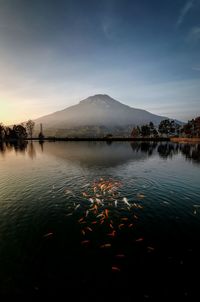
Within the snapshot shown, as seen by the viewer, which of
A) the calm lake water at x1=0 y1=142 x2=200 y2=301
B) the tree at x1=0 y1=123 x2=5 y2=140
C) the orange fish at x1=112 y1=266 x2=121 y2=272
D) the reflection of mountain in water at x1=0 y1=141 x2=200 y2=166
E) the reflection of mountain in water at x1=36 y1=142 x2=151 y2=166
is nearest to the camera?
the calm lake water at x1=0 y1=142 x2=200 y2=301

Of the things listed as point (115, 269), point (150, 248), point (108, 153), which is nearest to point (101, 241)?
point (115, 269)

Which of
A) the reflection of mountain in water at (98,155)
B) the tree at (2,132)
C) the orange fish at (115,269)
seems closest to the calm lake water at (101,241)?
the orange fish at (115,269)

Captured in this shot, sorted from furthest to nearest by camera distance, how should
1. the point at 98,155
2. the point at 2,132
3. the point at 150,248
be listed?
the point at 2,132 → the point at 98,155 → the point at 150,248

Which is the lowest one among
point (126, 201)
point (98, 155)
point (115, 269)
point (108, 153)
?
point (115, 269)

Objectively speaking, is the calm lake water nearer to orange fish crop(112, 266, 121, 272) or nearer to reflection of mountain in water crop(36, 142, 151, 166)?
orange fish crop(112, 266, 121, 272)

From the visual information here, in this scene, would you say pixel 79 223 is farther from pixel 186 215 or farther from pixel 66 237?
pixel 186 215

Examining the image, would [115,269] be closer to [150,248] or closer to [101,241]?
[101,241]

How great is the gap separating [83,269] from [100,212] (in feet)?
27.2

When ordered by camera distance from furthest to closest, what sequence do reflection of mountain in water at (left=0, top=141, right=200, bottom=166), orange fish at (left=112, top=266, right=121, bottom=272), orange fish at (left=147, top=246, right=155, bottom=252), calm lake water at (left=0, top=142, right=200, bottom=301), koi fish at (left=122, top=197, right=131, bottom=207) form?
reflection of mountain in water at (left=0, top=141, right=200, bottom=166), koi fish at (left=122, top=197, right=131, bottom=207), orange fish at (left=147, top=246, right=155, bottom=252), orange fish at (left=112, top=266, right=121, bottom=272), calm lake water at (left=0, top=142, right=200, bottom=301)

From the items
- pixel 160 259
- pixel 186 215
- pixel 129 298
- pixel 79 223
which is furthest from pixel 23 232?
pixel 186 215

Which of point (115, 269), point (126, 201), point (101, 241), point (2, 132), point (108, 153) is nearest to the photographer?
point (115, 269)

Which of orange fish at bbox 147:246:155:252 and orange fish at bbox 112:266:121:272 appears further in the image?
orange fish at bbox 147:246:155:252

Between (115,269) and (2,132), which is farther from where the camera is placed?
(2,132)

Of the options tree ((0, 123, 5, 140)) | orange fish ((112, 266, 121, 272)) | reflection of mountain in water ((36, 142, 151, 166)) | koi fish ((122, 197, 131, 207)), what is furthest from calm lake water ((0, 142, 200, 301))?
tree ((0, 123, 5, 140))
